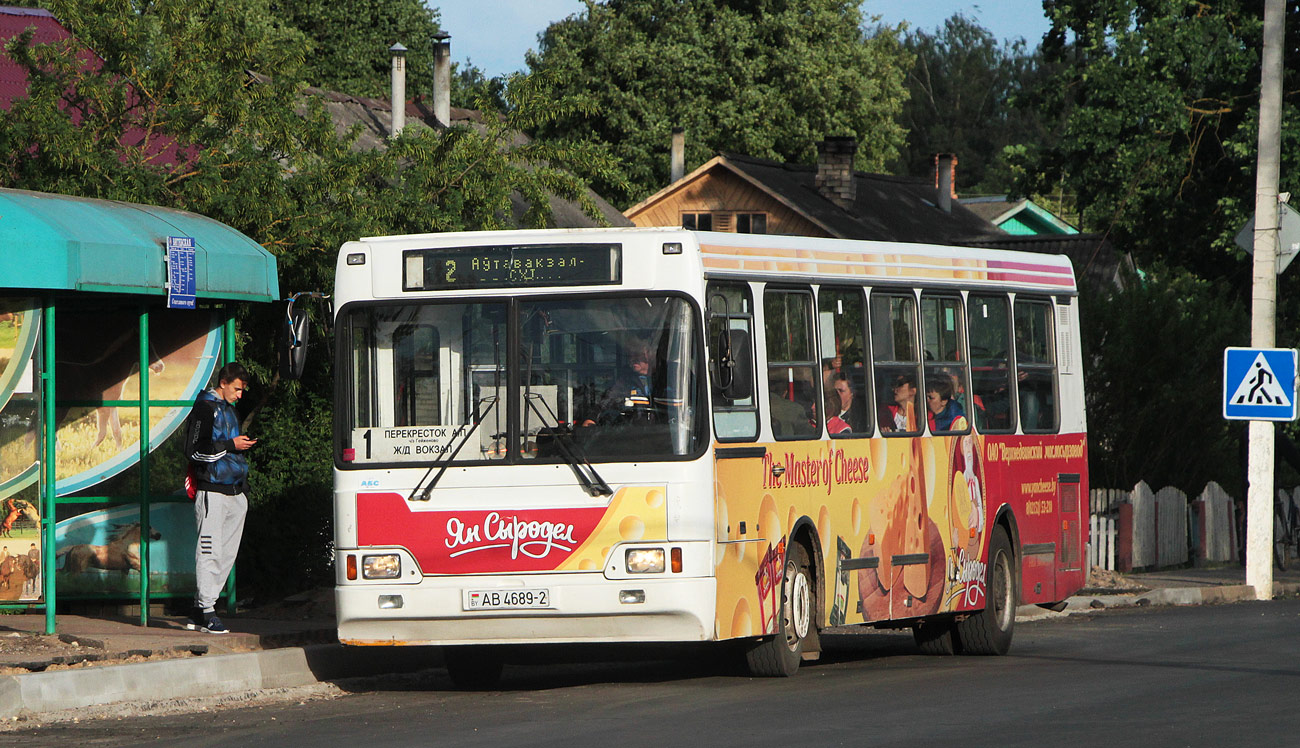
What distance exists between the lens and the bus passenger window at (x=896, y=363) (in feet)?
41.8

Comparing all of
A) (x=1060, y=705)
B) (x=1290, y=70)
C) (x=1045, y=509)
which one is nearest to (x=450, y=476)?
(x=1060, y=705)

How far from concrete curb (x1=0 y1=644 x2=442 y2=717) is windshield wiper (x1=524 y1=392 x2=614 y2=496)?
2.42m

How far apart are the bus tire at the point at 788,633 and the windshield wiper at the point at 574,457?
58.4 inches

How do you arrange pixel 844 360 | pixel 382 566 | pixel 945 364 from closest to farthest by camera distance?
pixel 382 566
pixel 844 360
pixel 945 364

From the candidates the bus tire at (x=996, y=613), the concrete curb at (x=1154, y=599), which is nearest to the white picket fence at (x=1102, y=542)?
the concrete curb at (x=1154, y=599)

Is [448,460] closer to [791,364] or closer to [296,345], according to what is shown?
[296,345]

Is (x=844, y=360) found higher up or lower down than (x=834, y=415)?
higher up

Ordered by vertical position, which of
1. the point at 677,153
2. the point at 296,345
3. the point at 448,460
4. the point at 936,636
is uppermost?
the point at 677,153

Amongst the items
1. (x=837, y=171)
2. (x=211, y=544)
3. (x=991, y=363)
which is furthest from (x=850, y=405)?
(x=837, y=171)

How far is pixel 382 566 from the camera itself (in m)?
11.0

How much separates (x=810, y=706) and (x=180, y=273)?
5.73m

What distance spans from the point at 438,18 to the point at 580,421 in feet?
148

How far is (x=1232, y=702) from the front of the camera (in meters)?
10.3

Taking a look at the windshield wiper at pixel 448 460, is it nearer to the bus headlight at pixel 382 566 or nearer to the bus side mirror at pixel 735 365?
the bus headlight at pixel 382 566
